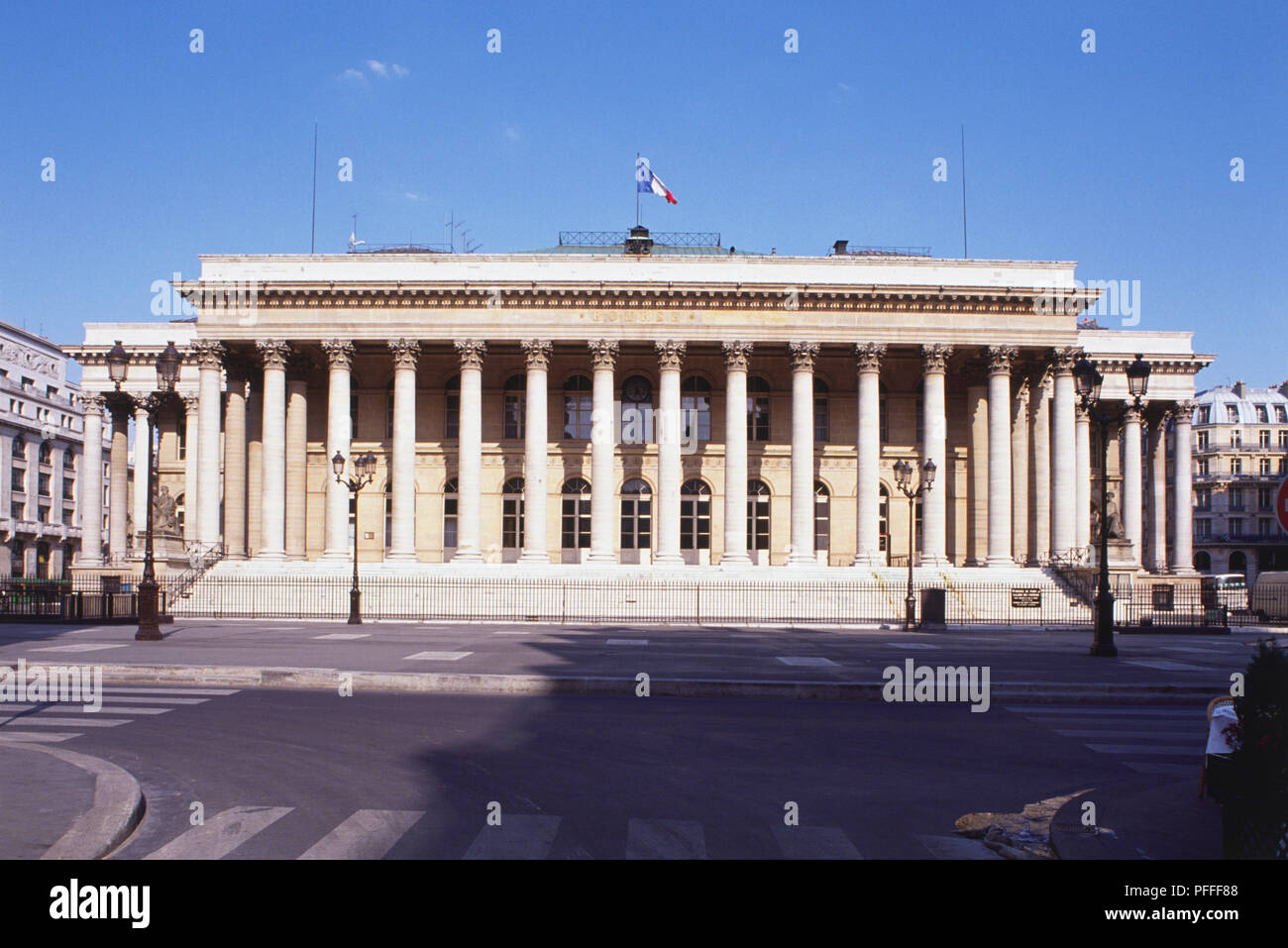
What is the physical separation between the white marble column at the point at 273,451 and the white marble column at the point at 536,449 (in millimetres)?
7297

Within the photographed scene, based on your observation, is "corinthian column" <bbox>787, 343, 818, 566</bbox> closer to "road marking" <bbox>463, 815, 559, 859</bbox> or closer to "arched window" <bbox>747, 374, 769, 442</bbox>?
"arched window" <bbox>747, 374, 769, 442</bbox>

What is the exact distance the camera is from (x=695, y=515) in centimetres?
4684

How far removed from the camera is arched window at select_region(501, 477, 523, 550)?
4678 cm

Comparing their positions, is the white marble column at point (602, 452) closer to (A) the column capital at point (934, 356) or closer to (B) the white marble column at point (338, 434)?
(B) the white marble column at point (338, 434)

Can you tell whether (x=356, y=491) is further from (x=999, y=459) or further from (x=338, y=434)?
(x=999, y=459)

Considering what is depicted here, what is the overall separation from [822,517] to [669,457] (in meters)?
9.00

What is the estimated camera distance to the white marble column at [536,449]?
1647 inches

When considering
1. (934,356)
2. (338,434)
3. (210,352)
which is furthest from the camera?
(210,352)

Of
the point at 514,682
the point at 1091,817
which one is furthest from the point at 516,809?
the point at 514,682

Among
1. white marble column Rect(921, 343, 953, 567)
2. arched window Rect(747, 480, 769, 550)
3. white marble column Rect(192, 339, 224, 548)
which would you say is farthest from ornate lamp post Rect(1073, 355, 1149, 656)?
white marble column Rect(192, 339, 224, 548)

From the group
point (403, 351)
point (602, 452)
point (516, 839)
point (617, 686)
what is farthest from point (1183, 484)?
point (516, 839)

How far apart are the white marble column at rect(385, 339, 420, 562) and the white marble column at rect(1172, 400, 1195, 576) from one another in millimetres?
36672

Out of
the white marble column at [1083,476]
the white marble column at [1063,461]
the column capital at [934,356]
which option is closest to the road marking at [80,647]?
the column capital at [934,356]
